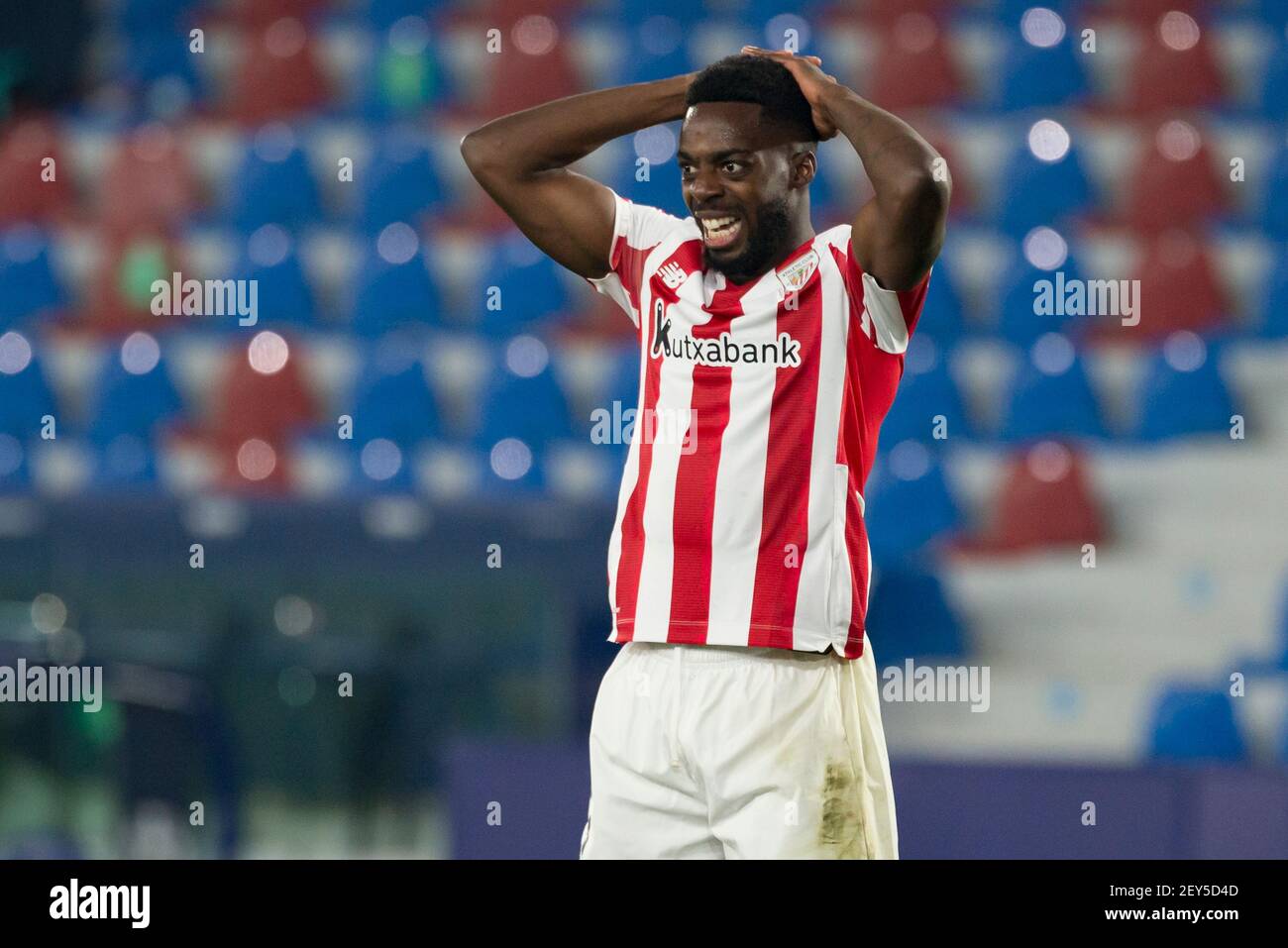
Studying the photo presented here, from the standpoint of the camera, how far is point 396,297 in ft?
18.8

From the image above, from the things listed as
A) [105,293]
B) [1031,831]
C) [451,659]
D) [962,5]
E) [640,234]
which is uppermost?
[962,5]

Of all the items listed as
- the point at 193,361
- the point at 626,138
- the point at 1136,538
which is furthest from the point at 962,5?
the point at 193,361

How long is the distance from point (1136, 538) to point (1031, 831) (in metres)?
1.63

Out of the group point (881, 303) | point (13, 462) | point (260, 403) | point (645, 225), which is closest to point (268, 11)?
point (260, 403)

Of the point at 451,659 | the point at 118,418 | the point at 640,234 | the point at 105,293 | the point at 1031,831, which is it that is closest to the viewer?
the point at 640,234

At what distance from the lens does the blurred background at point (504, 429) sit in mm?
3975

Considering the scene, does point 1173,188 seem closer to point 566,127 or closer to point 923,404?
point 923,404

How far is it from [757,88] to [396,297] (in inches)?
139

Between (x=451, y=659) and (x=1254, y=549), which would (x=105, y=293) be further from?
(x=1254, y=549)

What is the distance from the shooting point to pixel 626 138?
5684 mm

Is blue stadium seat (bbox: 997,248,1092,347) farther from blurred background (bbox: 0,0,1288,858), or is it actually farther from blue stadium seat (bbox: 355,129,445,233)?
blue stadium seat (bbox: 355,129,445,233)

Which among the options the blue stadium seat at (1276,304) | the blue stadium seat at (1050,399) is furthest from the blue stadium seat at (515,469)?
the blue stadium seat at (1276,304)

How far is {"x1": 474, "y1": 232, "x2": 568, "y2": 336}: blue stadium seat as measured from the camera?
5578 millimetres

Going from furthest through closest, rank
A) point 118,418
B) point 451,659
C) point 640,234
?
point 118,418 → point 451,659 → point 640,234
